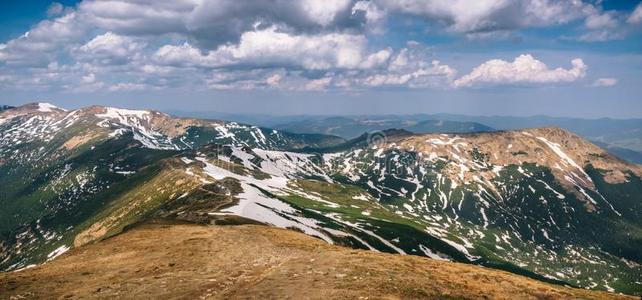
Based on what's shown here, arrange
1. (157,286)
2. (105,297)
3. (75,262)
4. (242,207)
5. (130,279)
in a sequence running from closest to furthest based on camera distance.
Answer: (105,297)
(157,286)
(130,279)
(75,262)
(242,207)

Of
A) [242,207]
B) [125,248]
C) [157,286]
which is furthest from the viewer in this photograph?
[242,207]

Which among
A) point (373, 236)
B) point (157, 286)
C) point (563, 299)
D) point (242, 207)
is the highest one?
point (157, 286)

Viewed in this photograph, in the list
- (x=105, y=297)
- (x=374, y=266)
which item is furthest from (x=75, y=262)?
(x=374, y=266)

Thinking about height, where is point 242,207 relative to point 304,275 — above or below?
below

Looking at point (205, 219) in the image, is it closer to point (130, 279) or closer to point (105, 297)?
point (130, 279)

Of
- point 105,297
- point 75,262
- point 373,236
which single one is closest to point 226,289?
point 105,297

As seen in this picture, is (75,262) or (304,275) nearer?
(304,275)
